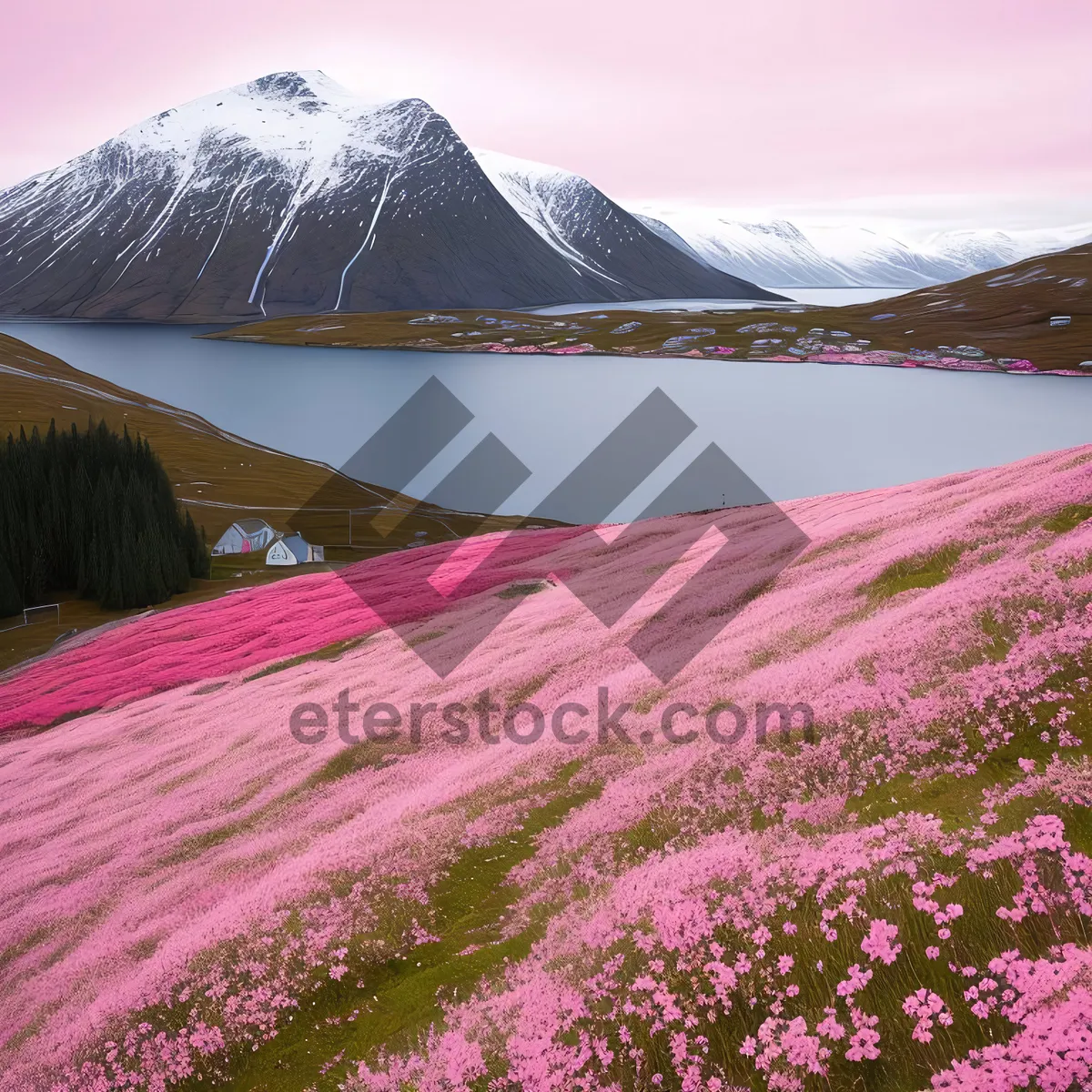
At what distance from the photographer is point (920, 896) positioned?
9.34 metres

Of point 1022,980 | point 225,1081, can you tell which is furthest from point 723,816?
point 225,1081

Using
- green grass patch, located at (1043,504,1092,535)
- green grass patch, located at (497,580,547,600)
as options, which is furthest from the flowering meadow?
green grass patch, located at (497,580,547,600)

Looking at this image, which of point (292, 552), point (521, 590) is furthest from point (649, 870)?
point (292, 552)

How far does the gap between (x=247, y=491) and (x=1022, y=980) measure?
154451 mm

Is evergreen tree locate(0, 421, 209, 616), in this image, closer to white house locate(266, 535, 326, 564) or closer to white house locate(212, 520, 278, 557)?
white house locate(266, 535, 326, 564)

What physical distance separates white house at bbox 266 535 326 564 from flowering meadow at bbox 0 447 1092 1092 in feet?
268

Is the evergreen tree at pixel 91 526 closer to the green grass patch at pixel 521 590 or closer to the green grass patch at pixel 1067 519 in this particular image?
the green grass patch at pixel 521 590

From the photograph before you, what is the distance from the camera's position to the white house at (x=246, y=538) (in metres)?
120

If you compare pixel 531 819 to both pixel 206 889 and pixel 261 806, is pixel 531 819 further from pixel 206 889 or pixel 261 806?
pixel 261 806

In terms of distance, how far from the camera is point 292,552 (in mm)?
107625

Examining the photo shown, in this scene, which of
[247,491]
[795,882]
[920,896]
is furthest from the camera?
[247,491]

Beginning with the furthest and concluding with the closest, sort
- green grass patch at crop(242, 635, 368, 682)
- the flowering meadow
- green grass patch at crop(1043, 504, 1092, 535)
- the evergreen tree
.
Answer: the evergreen tree < green grass patch at crop(242, 635, 368, 682) < green grass patch at crop(1043, 504, 1092, 535) < the flowering meadow

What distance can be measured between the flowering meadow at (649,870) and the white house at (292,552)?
3215 inches

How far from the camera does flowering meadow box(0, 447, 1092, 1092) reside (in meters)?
8.71
